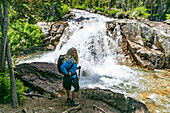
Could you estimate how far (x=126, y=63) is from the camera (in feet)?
44.5

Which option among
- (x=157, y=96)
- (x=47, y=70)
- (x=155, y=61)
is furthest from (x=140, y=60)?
(x=47, y=70)

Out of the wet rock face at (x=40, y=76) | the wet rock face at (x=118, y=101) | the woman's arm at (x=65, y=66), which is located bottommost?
the wet rock face at (x=118, y=101)

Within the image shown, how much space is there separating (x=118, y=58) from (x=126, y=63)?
45.9 inches

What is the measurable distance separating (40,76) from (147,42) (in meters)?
12.6

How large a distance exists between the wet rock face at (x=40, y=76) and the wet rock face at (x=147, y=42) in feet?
31.2

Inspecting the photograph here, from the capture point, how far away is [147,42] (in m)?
13.9

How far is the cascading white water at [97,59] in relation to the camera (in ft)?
29.4

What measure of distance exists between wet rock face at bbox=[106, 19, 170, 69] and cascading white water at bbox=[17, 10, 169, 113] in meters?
1.31

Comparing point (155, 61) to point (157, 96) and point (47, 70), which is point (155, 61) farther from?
point (47, 70)

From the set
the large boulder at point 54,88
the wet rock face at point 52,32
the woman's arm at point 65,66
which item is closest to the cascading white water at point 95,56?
the wet rock face at point 52,32

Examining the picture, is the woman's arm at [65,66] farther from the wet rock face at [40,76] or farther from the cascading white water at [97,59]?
the cascading white water at [97,59]

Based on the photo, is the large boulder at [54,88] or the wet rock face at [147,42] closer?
the large boulder at [54,88]

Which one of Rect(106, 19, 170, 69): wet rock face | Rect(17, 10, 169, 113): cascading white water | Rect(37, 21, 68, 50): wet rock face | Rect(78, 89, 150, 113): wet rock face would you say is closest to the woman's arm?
Rect(78, 89, 150, 113): wet rock face

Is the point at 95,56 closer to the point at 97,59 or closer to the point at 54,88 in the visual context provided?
the point at 97,59
